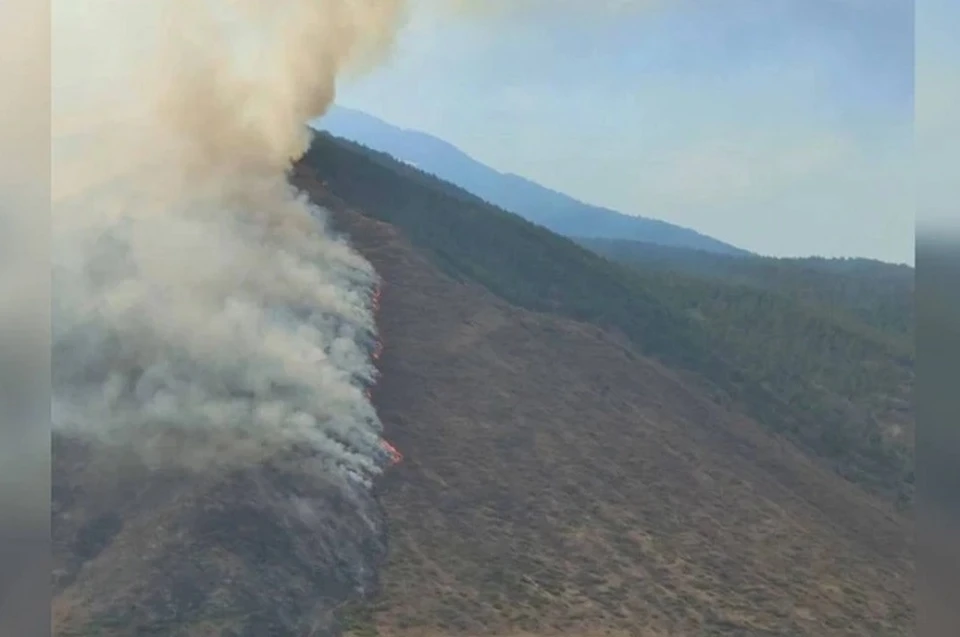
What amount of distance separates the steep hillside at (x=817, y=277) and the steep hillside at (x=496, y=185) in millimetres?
42

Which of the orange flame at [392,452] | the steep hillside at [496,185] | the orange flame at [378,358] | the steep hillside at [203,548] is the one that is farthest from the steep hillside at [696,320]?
the steep hillside at [203,548]

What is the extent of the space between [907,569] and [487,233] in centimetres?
171

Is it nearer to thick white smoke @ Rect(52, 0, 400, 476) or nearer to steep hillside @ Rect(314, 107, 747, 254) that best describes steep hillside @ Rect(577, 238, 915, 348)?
steep hillside @ Rect(314, 107, 747, 254)

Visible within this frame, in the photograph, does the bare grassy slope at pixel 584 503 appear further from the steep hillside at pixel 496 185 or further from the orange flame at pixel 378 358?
the steep hillside at pixel 496 185

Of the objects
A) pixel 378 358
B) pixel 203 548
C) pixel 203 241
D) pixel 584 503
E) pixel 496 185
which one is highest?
pixel 496 185

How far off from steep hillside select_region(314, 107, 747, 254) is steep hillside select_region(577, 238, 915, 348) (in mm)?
42

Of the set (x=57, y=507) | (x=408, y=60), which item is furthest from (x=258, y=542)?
(x=408, y=60)

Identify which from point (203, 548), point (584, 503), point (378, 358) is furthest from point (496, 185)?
point (203, 548)

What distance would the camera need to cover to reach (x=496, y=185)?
3.01 meters

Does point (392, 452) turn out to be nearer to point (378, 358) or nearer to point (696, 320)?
point (378, 358)

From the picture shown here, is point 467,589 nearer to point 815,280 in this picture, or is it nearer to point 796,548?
point 796,548

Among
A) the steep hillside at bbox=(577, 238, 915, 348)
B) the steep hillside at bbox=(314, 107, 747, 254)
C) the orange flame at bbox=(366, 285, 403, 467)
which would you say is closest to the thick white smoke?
the orange flame at bbox=(366, 285, 403, 467)

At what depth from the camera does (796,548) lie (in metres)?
2.93

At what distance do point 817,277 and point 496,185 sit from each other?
1083 mm
